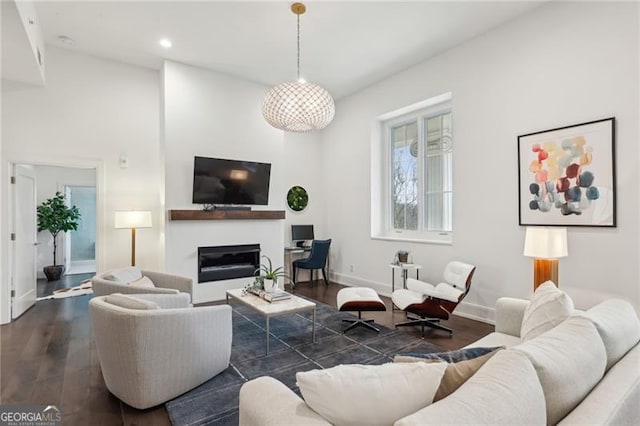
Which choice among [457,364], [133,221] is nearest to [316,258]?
[133,221]

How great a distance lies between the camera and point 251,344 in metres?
3.35

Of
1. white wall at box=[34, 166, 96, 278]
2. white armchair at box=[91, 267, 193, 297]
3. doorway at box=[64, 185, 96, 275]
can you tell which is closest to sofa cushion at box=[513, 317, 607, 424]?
white armchair at box=[91, 267, 193, 297]

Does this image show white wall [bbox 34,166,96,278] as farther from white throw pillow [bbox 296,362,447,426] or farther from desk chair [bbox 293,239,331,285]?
white throw pillow [bbox 296,362,447,426]

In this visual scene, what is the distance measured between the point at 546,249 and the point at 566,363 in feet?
7.12

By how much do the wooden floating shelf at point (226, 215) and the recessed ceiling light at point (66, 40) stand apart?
8.32 ft

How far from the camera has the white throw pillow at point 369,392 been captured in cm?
103

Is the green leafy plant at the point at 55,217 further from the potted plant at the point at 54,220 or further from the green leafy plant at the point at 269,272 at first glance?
the green leafy plant at the point at 269,272

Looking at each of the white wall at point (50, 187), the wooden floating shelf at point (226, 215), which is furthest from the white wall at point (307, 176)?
the white wall at point (50, 187)

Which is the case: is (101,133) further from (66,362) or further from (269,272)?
(269,272)

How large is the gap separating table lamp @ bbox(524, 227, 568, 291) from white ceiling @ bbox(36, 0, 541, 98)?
7.91ft

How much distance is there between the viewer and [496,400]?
95 centimetres

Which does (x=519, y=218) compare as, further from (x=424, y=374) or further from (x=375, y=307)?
(x=424, y=374)

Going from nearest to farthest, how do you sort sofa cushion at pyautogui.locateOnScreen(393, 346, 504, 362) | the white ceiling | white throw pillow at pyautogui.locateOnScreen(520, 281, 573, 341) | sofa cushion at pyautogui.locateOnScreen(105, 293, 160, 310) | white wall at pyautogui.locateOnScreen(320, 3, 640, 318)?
1. sofa cushion at pyautogui.locateOnScreen(393, 346, 504, 362)
2. white throw pillow at pyautogui.locateOnScreen(520, 281, 573, 341)
3. sofa cushion at pyautogui.locateOnScreen(105, 293, 160, 310)
4. white wall at pyautogui.locateOnScreen(320, 3, 640, 318)
5. the white ceiling

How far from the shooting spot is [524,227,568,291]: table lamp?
3.02 meters
